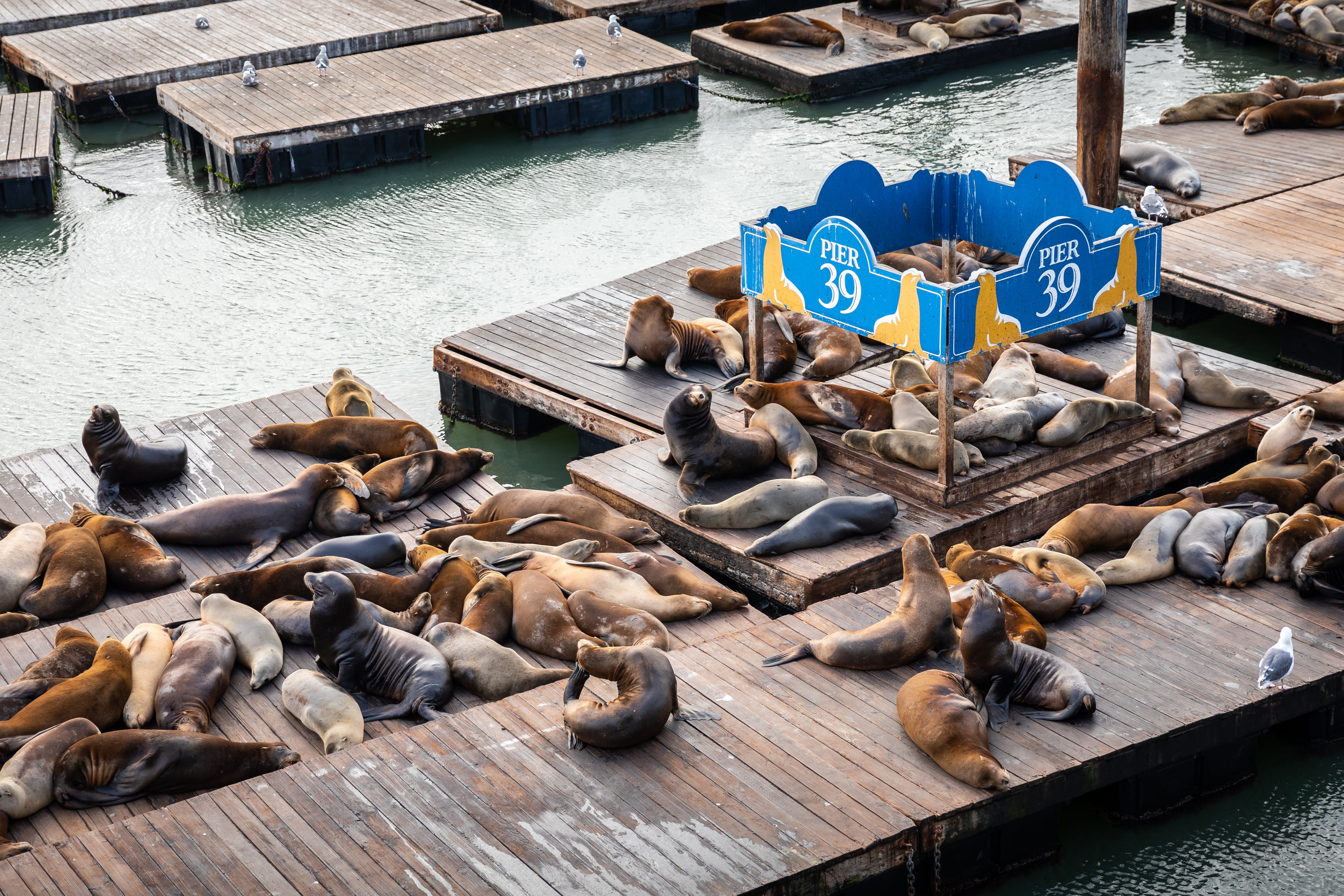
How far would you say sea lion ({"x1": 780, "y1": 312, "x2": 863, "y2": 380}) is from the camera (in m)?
8.63

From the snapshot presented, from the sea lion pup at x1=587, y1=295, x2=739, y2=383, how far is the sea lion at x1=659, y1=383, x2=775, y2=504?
4.35 feet

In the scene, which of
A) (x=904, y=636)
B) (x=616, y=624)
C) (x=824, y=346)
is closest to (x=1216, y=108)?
(x=824, y=346)

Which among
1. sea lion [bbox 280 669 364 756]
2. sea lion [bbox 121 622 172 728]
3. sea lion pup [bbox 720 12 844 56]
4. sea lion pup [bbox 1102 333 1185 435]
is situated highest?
sea lion pup [bbox 720 12 844 56]

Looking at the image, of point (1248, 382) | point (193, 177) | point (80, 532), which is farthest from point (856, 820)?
point (193, 177)

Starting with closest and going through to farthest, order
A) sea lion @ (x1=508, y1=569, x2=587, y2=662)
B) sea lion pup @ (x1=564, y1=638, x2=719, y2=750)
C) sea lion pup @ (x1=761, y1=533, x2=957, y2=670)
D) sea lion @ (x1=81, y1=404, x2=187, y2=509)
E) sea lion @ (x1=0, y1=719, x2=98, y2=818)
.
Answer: sea lion @ (x1=0, y1=719, x2=98, y2=818)
sea lion pup @ (x1=564, y1=638, x2=719, y2=750)
sea lion pup @ (x1=761, y1=533, x2=957, y2=670)
sea lion @ (x1=508, y1=569, x2=587, y2=662)
sea lion @ (x1=81, y1=404, x2=187, y2=509)

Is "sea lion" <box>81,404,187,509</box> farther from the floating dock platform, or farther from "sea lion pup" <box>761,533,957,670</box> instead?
the floating dock platform

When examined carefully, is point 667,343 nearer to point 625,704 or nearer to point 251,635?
point 251,635

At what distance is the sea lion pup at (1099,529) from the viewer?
259 inches

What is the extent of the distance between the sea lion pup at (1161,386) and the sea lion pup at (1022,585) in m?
1.86

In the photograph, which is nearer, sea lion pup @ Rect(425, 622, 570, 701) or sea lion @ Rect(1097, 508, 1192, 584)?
sea lion pup @ Rect(425, 622, 570, 701)

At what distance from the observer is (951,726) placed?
5.27m

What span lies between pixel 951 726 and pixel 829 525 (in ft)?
5.77

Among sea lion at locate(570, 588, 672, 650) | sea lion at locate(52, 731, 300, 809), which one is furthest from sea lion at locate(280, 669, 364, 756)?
sea lion at locate(570, 588, 672, 650)

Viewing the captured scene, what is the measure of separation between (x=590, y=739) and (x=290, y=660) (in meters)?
1.47
